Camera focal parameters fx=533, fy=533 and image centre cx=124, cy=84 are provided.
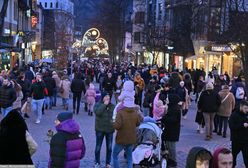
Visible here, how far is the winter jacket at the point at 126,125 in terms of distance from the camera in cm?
1014

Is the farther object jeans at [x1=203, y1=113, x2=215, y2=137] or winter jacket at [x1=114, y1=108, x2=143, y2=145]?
jeans at [x1=203, y1=113, x2=215, y2=137]

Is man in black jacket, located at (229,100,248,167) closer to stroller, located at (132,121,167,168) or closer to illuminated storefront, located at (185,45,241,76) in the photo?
stroller, located at (132,121,167,168)

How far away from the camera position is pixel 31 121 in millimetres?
18234

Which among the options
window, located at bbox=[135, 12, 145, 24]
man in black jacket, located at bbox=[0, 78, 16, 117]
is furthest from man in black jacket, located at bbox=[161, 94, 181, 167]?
window, located at bbox=[135, 12, 145, 24]

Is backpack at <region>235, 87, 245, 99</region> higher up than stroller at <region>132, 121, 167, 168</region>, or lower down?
higher up

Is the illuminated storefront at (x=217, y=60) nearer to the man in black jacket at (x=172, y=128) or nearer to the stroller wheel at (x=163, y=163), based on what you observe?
the man in black jacket at (x=172, y=128)

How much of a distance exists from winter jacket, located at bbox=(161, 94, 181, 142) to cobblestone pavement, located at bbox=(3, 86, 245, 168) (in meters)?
0.81

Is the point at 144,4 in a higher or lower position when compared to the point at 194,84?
higher

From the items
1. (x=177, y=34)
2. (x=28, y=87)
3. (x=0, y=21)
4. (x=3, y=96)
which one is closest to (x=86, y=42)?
(x=177, y=34)

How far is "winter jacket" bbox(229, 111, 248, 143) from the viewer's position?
34.0ft

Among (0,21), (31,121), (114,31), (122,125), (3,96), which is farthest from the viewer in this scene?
(114,31)

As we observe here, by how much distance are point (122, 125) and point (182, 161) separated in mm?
2916

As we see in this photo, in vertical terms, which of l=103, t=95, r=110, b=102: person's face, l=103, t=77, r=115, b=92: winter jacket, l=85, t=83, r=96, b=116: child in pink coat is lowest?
l=85, t=83, r=96, b=116: child in pink coat

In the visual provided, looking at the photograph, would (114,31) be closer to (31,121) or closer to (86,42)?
(86,42)
